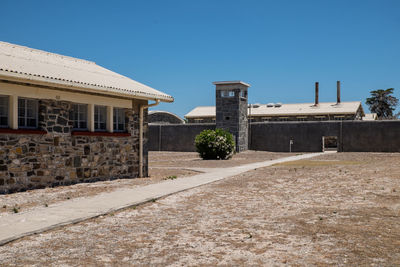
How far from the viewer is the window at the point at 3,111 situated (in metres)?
10.5

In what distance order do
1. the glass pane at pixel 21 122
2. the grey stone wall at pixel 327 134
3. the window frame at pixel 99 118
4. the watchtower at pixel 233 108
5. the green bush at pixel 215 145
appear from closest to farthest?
the glass pane at pixel 21 122 → the window frame at pixel 99 118 → the green bush at pixel 215 145 → the grey stone wall at pixel 327 134 → the watchtower at pixel 233 108

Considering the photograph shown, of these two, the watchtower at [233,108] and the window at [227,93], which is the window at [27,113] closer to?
the watchtower at [233,108]

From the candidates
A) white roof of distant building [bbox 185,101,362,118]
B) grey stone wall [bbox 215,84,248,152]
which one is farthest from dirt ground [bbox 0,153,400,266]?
white roof of distant building [bbox 185,101,362,118]

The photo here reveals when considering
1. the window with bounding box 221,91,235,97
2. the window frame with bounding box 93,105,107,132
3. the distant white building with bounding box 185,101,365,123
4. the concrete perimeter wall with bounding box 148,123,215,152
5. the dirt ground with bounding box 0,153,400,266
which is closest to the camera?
the dirt ground with bounding box 0,153,400,266

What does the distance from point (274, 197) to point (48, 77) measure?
21.3 feet

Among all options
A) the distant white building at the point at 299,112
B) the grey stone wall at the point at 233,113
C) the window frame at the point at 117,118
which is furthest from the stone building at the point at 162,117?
the window frame at the point at 117,118

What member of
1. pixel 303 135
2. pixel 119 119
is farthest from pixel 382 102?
pixel 119 119

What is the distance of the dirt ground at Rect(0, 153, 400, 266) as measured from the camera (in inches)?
203

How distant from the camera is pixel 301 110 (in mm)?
43594

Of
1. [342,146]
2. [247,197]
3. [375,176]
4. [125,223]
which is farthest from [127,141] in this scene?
[342,146]

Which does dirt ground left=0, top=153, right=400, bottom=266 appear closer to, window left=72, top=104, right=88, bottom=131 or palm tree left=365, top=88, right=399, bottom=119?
window left=72, top=104, right=88, bottom=131

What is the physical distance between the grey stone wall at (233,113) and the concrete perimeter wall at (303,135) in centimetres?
158

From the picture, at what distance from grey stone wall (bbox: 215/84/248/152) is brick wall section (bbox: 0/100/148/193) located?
50.5 feet

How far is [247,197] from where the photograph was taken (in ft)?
32.4
